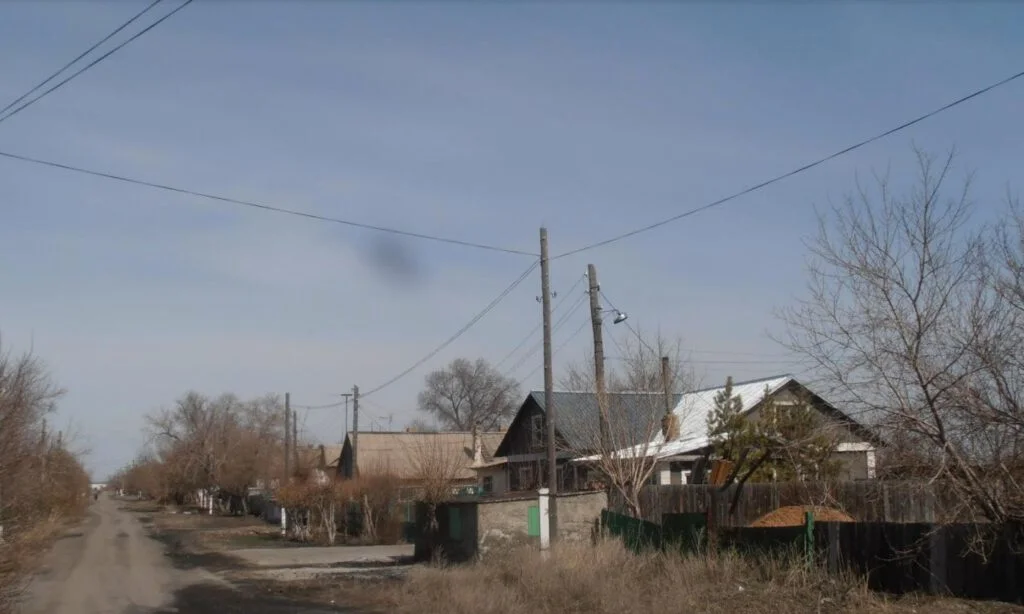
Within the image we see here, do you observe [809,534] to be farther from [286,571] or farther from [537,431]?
[537,431]

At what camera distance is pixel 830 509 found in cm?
1844

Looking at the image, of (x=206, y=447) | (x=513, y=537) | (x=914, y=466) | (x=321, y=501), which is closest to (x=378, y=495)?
(x=321, y=501)

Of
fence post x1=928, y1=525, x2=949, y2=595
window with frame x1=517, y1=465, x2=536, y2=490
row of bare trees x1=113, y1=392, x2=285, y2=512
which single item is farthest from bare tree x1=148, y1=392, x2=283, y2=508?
fence post x1=928, y1=525, x2=949, y2=595

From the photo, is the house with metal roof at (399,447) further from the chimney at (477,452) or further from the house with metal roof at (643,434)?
the house with metal roof at (643,434)

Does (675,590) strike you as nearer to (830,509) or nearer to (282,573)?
→ (830,509)

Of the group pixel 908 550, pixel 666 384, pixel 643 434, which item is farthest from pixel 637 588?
pixel 666 384

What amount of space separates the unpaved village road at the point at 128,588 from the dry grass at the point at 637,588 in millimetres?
2968

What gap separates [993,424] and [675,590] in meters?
5.25

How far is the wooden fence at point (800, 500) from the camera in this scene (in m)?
14.7

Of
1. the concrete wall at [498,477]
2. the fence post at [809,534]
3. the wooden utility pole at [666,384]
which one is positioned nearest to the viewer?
the fence post at [809,534]

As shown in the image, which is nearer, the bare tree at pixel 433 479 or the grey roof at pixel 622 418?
the grey roof at pixel 622 418

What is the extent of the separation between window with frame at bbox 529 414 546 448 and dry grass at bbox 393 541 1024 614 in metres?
22.4

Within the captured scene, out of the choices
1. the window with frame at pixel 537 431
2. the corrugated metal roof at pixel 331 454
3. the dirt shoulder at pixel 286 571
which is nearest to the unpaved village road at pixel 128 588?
the dirt shoulder at pixel 286 571

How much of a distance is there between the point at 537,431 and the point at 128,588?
871 inches
